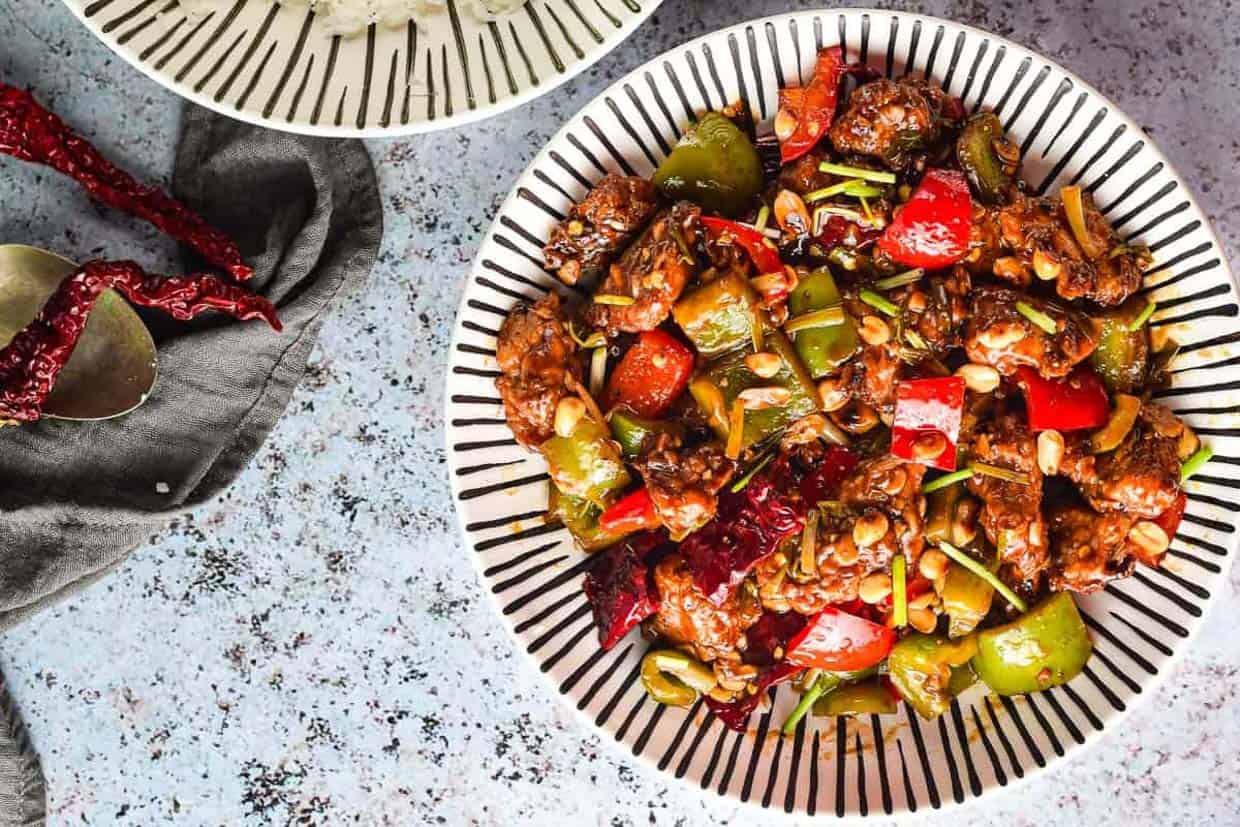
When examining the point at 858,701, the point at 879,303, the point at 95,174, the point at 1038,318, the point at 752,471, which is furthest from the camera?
the point at 95,174

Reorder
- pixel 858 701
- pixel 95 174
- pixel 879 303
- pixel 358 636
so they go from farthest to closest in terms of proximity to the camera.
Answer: pixel 358 636 → pixel 95 174 → pixel 858 701 → pixel 879 303

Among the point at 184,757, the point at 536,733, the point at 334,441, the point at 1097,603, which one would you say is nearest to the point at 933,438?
the point at 1097,603

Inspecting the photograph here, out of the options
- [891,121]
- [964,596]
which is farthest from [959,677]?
[891,121]

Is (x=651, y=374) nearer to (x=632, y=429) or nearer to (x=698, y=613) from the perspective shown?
(x=632, y=429)

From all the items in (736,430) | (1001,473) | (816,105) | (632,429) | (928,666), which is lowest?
(928,666)

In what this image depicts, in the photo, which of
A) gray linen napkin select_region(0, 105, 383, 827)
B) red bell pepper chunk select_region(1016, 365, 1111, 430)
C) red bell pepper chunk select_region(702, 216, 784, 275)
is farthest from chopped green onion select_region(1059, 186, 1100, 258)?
gray linen napkin select_region(0, 105, 383, 827)

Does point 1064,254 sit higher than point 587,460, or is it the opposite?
point 1064,254
